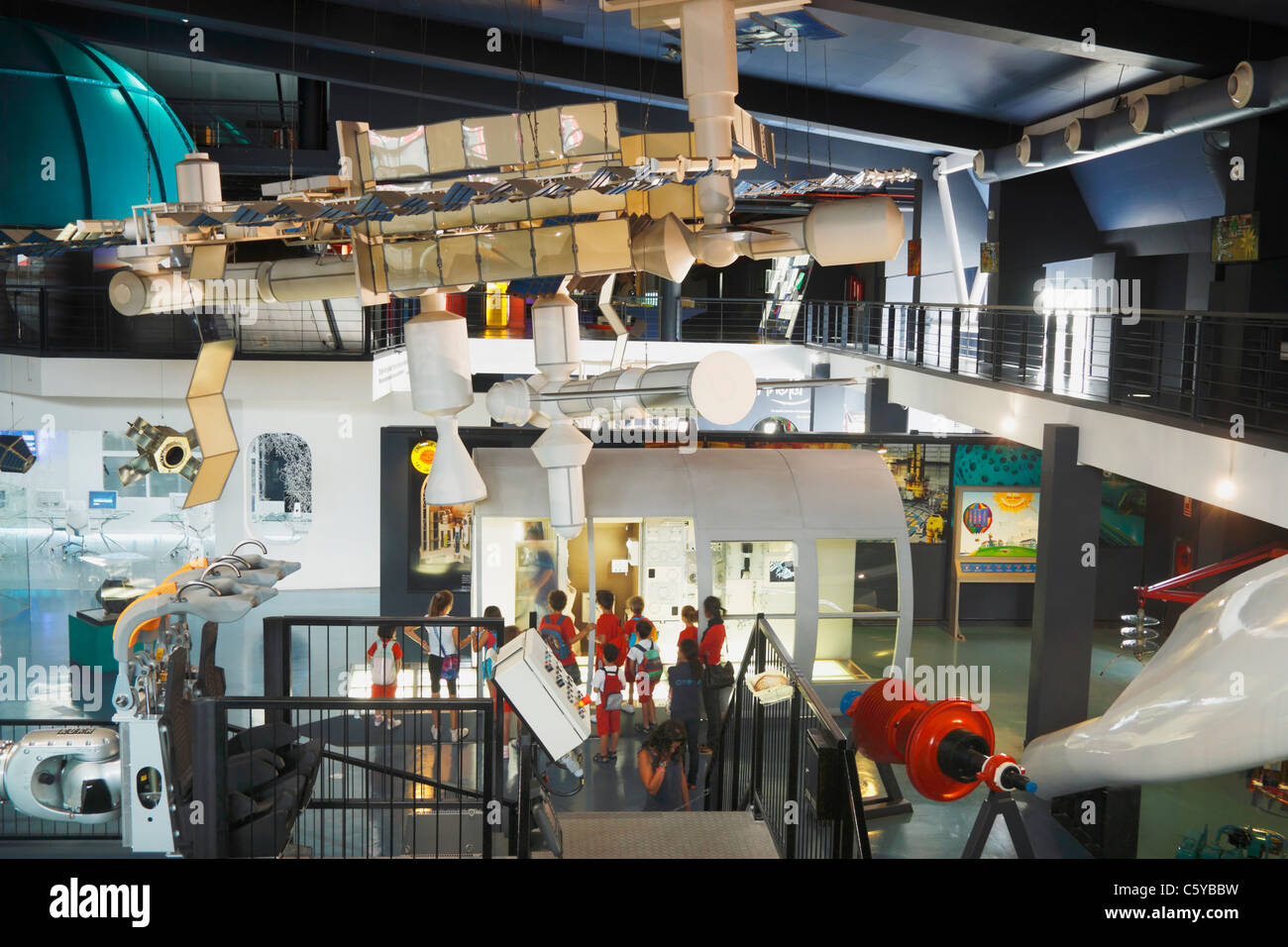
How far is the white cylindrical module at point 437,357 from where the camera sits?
18.1 feet

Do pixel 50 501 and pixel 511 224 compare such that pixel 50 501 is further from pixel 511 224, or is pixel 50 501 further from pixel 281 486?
pixel 511 224

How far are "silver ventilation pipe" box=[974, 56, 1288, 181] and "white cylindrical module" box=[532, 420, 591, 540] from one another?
5.43m

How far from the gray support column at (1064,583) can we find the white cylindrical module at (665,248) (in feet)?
14.8

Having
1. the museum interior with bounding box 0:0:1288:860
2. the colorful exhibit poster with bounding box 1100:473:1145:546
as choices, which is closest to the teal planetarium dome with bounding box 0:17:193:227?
the museum interior with bounding box 0:0:1288:860

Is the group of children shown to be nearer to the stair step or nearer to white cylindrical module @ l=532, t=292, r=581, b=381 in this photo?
the stair step

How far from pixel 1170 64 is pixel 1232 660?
6.53 m

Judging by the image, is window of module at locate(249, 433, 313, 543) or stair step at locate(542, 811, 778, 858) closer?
stair step at locate(542, 811, 778, 858)

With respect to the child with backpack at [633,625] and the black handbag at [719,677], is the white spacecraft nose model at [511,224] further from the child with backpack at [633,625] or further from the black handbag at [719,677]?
the child with backpack at [633,625]

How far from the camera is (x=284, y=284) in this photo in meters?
5.24

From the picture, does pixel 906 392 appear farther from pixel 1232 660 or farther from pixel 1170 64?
pixel 1232 660

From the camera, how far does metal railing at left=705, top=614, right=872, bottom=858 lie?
4.25 meters

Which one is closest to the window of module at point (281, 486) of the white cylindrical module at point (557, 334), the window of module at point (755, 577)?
the window of module at point (755, 577)

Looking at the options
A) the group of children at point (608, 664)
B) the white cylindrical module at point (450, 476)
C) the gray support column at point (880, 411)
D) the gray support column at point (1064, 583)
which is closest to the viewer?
the white cylindrical module at point (450, 476)

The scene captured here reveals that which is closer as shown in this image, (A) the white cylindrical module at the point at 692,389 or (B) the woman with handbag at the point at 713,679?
(A) the white cylindrical module at the point at 692,389
